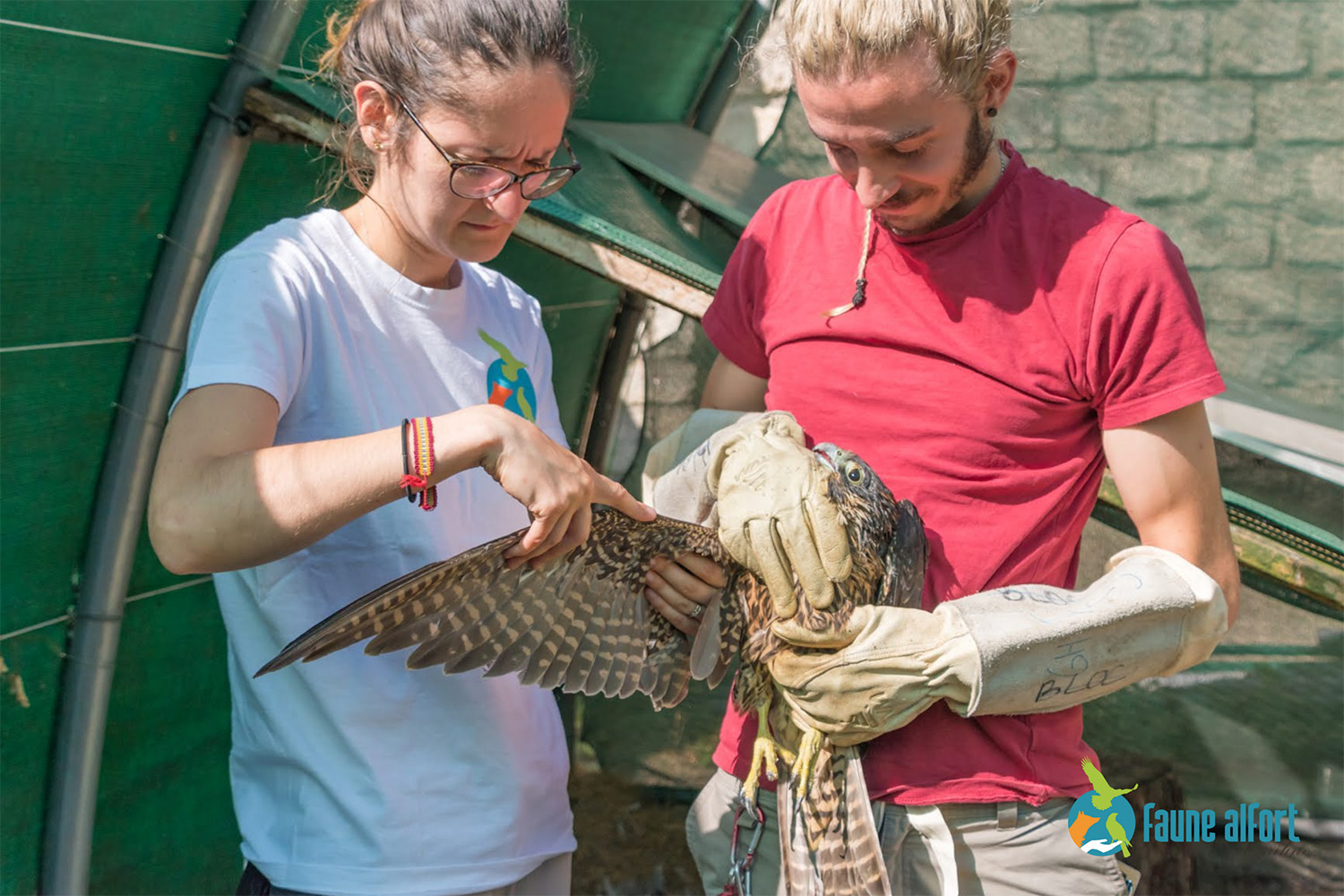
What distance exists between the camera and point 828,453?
1802 mm

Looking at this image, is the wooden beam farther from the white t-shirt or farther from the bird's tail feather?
the bird's tail feather

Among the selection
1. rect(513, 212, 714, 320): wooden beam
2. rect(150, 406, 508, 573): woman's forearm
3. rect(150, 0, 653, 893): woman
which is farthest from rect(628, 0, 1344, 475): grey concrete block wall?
rect(150, 406, 508, 573): woman's forearm

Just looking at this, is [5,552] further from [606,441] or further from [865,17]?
[606,441]

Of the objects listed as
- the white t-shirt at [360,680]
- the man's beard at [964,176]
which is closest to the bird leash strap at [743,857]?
the white t-shirt at [360,680]

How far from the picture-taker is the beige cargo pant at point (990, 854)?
1666mm

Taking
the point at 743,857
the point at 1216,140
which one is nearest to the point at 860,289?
the point at 743,857

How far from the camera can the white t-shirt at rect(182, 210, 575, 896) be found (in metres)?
1.64

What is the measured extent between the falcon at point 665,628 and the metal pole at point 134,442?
1.07 meters

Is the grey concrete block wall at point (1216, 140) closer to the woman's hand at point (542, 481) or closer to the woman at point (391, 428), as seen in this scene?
the woman at point (391, 428)

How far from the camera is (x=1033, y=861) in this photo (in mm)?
1670

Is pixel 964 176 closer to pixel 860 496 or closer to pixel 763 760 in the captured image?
pixel 860 496

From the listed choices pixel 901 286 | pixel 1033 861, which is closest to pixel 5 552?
pixel 901 286

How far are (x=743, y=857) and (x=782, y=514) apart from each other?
609 mm

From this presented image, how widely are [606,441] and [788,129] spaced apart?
1.69 meters
